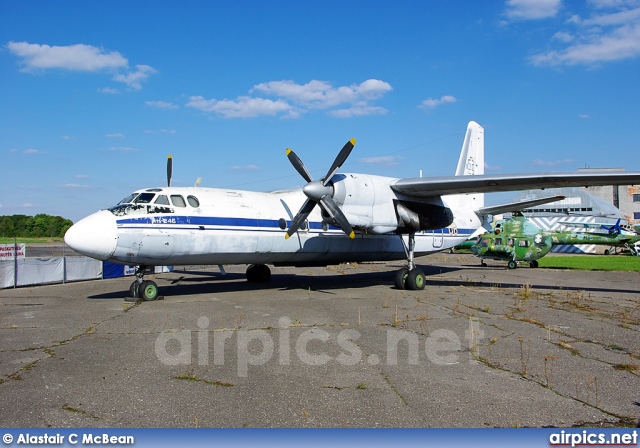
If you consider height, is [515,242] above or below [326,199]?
below

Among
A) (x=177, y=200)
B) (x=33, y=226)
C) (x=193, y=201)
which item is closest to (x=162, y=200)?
(x=177, y=200)

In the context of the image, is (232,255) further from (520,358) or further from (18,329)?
(520,358)

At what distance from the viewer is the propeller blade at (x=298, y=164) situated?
17781mm

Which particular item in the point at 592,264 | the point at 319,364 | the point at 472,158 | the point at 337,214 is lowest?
the point at 592,264

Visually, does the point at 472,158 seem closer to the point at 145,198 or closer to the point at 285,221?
the point at 285,221

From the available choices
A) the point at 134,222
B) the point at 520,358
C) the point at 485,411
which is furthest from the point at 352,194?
the point at 485,411

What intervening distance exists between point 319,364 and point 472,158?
20.2m

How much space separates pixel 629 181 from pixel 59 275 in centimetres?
2285

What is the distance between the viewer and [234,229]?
1602cm

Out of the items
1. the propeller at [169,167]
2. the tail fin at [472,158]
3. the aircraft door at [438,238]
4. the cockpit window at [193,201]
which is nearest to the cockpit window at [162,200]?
the cockpit window at [193,201]

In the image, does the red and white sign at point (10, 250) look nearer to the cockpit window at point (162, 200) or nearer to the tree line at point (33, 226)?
the cockpit window at point (162, 200)

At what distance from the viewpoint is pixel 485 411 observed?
5441mm

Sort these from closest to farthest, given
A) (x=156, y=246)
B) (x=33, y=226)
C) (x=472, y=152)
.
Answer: (x=156, y=246)
(x=472, y=152)
(x=33, y=226)

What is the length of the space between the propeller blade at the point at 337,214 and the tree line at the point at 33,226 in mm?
90958
